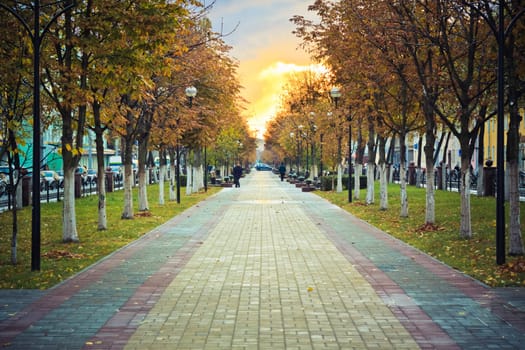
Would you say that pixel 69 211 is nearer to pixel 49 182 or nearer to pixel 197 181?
pixel 49 182

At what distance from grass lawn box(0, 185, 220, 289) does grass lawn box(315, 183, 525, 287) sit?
6.62 metres

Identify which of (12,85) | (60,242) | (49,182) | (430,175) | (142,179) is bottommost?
(60,242)

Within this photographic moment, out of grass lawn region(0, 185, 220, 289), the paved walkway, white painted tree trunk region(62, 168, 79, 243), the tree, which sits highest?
the tree

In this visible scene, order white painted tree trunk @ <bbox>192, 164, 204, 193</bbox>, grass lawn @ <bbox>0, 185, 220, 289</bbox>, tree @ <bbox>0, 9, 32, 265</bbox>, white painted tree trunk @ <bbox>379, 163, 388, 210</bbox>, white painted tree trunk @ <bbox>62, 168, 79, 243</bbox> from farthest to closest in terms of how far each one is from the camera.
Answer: white painted tree trunk @ <bbox>192, 164, 204, 193</bbox>, white painted tree trunk @ <bbox>379, 163, 388, 210</bbox>, white painted tree trunk @ <bbox>62, 168, 79, 243</bbox>, tree @ <bbox>0, 9, 32, 265</bbox>, grass lawn @ <bbox>0, 185, 220, 289</bbox>

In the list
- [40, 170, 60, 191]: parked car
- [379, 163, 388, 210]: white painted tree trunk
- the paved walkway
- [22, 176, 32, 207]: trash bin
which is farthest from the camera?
[40, 170, 60, 191]: parked car

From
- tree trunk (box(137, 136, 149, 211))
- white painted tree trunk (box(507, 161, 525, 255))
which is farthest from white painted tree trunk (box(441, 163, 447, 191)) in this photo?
white painted tree trunk (box(507, 161, 525, 255))

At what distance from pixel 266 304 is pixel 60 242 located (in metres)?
8.40

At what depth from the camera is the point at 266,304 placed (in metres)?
9.13

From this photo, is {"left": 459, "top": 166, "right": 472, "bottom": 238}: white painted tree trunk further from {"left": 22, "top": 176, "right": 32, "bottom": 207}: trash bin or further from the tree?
{"left": 22, "top": 176, "right": 32, "bottom": 207}: trash bin

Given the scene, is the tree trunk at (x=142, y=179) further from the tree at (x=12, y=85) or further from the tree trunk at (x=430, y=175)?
the tree at (x=12, y=85)

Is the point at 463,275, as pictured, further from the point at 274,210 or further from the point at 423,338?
the point at 274,210

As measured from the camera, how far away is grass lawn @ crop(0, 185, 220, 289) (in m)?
11.4

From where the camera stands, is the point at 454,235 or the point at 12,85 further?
the point at 454,235

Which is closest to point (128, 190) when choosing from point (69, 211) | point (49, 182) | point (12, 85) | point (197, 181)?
point (69, 211)
